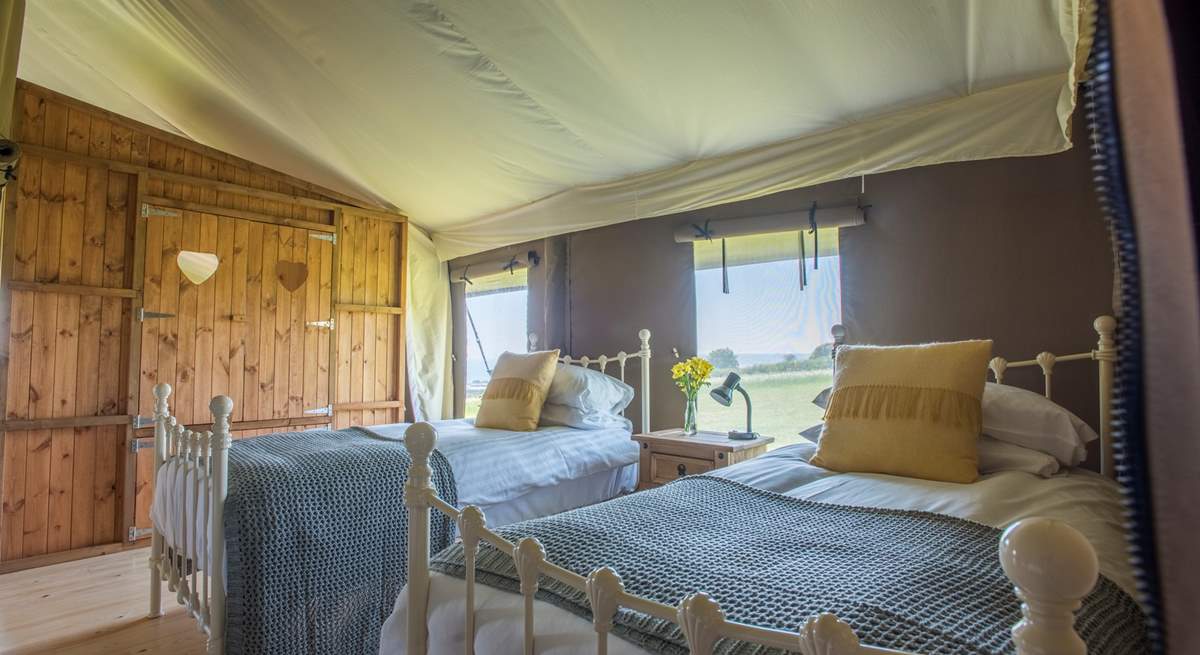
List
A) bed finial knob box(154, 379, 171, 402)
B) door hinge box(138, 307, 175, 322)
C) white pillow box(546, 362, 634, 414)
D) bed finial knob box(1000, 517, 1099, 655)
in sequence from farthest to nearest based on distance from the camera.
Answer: door hinge box(138, 307, 175, 322)
white pillow box(546, 362, 634, 414)
bed finial knob box(154, 379, 171, 402)
bed finial knob box(1000, 517, 1099, 655)

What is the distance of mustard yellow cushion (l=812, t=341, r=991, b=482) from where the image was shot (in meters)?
1.61

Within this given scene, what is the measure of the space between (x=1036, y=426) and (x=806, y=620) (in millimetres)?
1344

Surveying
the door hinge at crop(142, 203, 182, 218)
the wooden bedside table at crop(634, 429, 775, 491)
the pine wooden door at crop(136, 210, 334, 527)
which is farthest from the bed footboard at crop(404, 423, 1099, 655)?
the door hinge at crop(142, 203, 182, 218)

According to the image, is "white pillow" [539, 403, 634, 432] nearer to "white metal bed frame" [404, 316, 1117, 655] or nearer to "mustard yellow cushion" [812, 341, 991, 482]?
"mustard yellow cushion" [812, 341, 991, 482]

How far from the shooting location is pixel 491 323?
4.34m

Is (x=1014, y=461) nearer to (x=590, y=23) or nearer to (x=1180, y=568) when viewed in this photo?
(x=1180, y=568)

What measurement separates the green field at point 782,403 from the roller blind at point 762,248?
0.52 metres

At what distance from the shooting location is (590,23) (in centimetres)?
187

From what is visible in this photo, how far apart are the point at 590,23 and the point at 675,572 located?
1.62 m

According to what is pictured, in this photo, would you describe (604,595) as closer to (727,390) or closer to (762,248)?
(727,390)

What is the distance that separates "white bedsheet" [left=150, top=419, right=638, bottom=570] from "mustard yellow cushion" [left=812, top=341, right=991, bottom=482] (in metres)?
1.19

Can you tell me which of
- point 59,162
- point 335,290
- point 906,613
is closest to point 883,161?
point 906,613

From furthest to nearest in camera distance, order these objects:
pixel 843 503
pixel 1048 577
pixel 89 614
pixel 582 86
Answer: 1. pixel 89 614
2. pixel 582 86
3. pixel 843 503
4. pixel 1048 577

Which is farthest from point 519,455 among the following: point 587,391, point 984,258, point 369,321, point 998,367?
point 369,321
